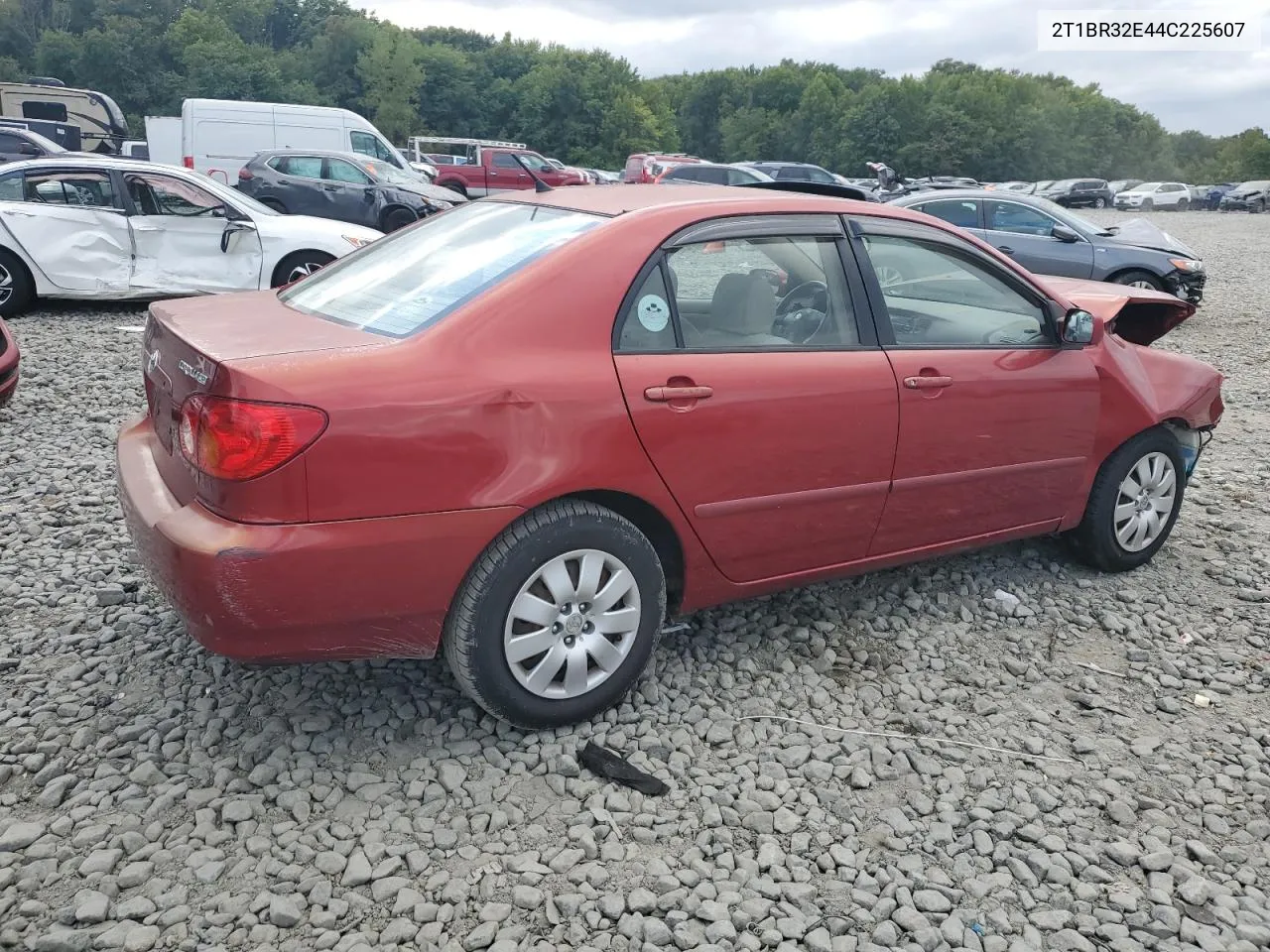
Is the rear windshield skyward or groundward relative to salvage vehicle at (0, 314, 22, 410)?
skyward

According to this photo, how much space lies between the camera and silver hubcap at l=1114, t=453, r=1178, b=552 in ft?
15.0

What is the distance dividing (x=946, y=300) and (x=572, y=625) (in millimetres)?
2056

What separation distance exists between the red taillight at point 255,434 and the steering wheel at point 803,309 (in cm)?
159

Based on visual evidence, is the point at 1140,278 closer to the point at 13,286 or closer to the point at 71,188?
the point at 71,188

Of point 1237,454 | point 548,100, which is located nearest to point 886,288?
point 1237,454

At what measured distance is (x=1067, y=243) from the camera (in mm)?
11648

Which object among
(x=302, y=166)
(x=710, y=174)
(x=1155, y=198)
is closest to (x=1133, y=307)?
(x=302, y=166)

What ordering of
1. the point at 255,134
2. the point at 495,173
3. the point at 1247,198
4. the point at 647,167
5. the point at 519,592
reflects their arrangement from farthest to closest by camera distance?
the point at 1247,198 < the point at 495,173 < the point at 647,167 < the point at 255,134 < the point at 519,592

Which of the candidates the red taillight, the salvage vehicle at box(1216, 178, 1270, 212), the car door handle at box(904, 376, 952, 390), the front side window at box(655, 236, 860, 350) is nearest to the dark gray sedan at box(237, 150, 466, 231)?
the front side window at box(655, 236, 860, 350)

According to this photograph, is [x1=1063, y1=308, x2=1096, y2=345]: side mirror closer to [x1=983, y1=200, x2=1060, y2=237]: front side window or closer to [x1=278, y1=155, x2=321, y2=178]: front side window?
[x1=983, y1=200, x2=1060, y2=237]: front side window

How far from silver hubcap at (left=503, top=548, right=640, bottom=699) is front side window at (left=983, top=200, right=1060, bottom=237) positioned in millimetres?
10045

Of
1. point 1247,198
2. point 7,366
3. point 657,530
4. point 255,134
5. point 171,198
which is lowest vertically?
point 7,366

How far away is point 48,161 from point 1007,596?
356 inches

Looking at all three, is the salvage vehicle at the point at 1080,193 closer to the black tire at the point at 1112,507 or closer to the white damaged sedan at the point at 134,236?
the white damaged sedan at the point at 134,236
